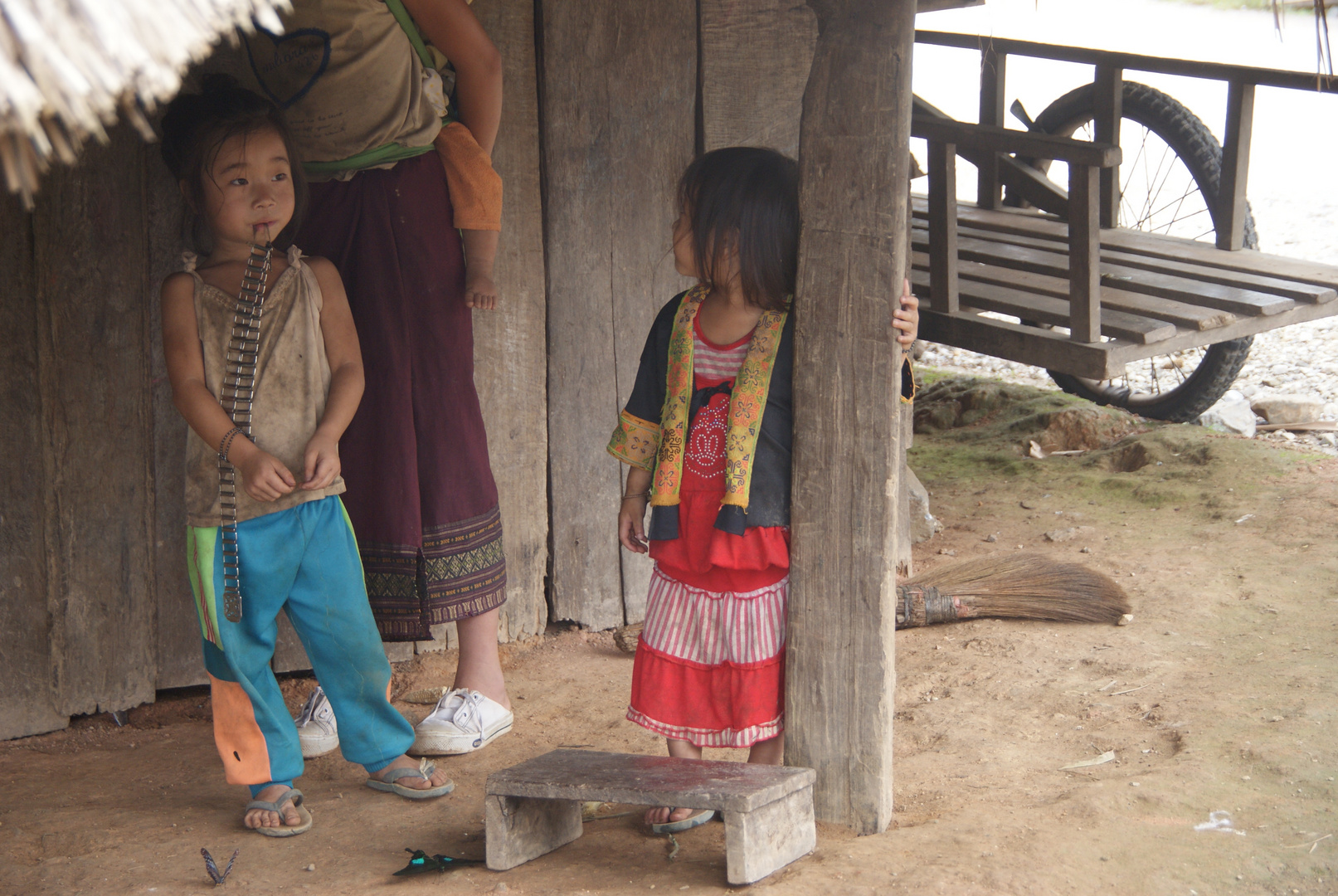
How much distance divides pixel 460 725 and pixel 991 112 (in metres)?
4.23

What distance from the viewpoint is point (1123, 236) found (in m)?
5.24

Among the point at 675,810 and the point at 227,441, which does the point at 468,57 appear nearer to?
the point at 227,441

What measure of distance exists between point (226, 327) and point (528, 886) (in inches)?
50.1

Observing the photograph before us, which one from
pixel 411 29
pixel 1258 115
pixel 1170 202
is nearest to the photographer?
pixel 411 29

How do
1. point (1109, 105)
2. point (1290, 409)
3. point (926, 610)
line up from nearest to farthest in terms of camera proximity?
point (926, 610), point (1109, 105), point (1290, 409)

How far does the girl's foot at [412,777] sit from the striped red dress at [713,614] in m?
0.58

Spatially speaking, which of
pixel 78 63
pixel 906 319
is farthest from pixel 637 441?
pixel 78 63

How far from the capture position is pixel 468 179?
2697 millimetres

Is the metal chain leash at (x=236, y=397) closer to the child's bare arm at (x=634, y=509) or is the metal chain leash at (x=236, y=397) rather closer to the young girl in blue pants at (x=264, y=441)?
the young girl in blue pants at (x=264, y=441)

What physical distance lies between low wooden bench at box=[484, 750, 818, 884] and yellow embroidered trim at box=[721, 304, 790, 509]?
53 cm

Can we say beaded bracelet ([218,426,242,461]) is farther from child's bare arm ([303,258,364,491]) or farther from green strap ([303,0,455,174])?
green strap ([303,0,455,174])

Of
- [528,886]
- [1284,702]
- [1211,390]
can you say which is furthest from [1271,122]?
[528,886]

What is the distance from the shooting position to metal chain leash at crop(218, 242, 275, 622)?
2258mm

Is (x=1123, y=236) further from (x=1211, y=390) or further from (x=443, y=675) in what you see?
(x=443, y=675)
